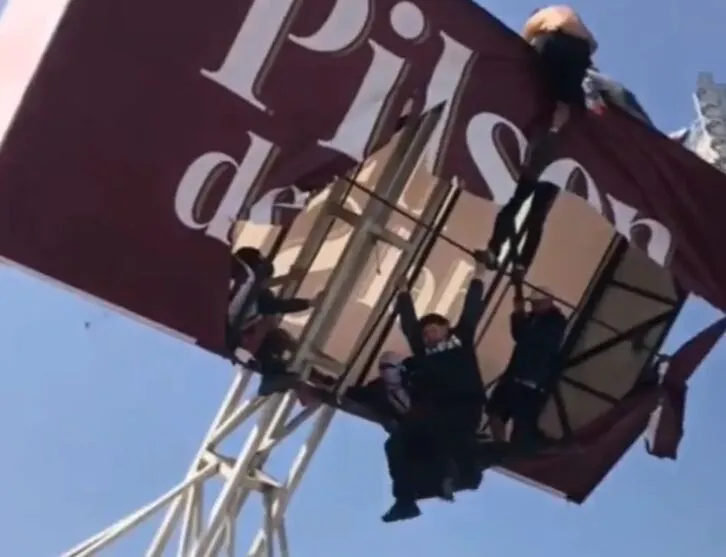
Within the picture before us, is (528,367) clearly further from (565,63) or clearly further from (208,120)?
(208,120)

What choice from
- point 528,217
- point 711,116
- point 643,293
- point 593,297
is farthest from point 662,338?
point 711,116

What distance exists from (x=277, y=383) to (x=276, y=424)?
601mm

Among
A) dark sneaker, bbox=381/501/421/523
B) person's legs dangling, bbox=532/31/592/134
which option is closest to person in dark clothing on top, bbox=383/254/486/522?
Result: dark sneaker, bbox=381/501/421/523

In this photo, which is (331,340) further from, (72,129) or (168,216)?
(72,129)

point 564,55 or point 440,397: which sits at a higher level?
point 564,55

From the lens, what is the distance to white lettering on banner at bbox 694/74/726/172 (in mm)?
10859

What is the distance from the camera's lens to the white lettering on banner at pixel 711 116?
35.6ft

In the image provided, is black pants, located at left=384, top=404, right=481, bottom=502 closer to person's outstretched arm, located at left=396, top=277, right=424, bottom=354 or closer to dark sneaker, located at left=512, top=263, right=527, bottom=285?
person's outstretched arm, located at left=396, top=277, right=424, bottom=354

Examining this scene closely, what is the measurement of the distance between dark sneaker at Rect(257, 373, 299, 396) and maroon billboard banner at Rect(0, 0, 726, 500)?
23.2 inches

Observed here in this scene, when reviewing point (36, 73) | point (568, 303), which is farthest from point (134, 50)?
point (568, 303)

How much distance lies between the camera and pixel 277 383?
665 centimetres

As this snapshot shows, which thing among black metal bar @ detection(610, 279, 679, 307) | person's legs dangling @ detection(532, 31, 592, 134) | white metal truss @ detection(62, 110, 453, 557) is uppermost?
person's legs dangling @ detection(532, 31, 592, 134)

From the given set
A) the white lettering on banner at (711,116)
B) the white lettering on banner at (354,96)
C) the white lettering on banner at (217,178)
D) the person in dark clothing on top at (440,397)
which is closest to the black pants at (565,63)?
the white lettering on banner at (354,96)

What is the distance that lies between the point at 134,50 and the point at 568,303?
3.76 m
